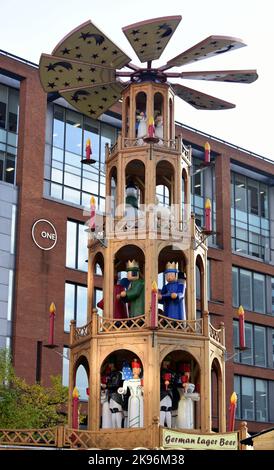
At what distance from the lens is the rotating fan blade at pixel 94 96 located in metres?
37.5

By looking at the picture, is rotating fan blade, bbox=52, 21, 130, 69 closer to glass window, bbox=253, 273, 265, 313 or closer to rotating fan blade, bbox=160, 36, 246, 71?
rotating fan blade, bbox=160, 36, 246, 71

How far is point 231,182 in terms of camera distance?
85.6 metres

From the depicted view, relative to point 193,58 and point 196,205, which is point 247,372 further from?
point 193,58

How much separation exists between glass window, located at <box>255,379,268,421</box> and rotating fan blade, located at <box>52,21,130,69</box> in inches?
1947

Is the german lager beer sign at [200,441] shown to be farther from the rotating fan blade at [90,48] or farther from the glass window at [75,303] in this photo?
the glass window at [75,303]

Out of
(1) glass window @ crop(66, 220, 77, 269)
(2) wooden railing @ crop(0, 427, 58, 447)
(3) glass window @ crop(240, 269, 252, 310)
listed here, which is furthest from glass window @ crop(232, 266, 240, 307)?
(2) wooden railing @ crop(0, 427, 58, 447)

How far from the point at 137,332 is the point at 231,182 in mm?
53282

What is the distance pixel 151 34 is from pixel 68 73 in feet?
11.4

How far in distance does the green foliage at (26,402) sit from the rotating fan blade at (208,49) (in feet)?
68.9

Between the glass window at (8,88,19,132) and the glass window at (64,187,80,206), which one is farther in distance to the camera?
the glass window at (64,187,80,206)

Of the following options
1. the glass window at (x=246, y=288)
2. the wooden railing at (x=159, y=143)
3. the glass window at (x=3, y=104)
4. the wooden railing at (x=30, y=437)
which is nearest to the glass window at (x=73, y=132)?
the glass window at (x=3, y=104)

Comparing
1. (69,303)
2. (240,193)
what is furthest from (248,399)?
(69,303)

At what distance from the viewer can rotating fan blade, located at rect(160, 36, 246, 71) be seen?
35094mm
